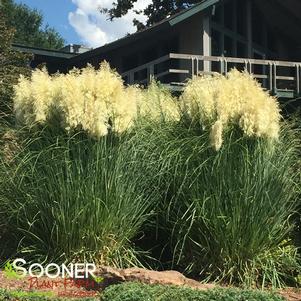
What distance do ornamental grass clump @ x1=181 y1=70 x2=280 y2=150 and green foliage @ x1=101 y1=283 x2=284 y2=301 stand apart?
82.0 inches

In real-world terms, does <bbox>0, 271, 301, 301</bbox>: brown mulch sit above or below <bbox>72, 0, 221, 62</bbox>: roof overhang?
below

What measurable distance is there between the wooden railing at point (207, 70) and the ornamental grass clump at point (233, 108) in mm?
8799

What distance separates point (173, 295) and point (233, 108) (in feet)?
9.14

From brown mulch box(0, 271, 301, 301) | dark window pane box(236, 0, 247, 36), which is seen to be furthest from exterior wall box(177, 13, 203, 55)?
brown mulch box(0, 271, 301, 301)

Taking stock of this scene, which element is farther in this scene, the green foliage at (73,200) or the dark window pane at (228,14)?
the dark window pane at (228,14)

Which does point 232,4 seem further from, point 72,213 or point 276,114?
point 72,213

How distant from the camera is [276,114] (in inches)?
282

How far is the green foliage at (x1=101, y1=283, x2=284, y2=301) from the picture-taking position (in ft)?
16.3

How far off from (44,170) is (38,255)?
1.02 m

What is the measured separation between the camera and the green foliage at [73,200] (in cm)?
654

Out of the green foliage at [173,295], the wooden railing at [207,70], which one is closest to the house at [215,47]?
the wooden railing at [207,70]

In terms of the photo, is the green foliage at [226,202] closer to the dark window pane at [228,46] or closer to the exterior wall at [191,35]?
the exterior wall at [191,35]

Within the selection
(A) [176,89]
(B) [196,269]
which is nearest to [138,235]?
(B) [196,269]

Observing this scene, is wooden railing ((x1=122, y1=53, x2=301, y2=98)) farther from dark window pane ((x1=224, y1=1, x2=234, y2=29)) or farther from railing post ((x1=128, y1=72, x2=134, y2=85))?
dark window pane ((x1=224, y1=1, x2=234, y2=29))
